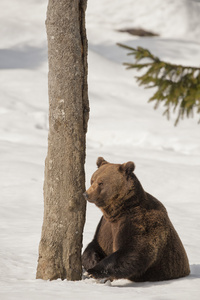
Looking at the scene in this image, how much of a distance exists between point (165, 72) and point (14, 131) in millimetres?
11214

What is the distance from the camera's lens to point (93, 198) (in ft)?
15.8

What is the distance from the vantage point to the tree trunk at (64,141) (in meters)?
4.89

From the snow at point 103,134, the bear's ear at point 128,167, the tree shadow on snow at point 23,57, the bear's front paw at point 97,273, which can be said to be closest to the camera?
the bear's front paw at point 97,273

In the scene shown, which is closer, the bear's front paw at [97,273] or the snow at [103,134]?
the bear's front paw at [97,273]

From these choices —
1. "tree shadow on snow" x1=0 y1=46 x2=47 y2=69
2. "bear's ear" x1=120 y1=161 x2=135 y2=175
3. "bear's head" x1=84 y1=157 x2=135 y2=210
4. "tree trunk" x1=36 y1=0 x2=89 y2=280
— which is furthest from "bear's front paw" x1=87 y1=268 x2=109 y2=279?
"tree shadow on snow" x1=0 y1=46 x2=47 y2=69

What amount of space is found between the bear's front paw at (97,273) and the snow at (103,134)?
8cm

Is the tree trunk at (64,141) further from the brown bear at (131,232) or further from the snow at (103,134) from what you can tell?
the snow at (103,134)

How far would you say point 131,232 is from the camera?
4.91 metres

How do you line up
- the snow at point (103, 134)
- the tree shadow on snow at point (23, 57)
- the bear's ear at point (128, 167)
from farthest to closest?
1. the tree shadow on snow at point (23, 57)
2. the snow at point (103, 134)
3. the bear's ear at point (128, 167)

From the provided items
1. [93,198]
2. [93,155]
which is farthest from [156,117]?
[93,198]

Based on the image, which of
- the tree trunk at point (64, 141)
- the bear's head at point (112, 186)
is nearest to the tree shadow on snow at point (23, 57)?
the tree trunk at point (64, 141)

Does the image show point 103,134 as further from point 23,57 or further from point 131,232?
point 131,232

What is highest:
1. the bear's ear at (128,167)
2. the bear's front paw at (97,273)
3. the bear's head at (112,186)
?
the bear's ear at (128,167)

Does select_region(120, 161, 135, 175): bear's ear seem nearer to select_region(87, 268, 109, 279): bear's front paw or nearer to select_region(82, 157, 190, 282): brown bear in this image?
select_region(82, 157, 190, 282): brown bear
